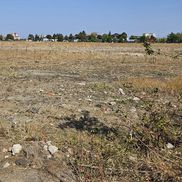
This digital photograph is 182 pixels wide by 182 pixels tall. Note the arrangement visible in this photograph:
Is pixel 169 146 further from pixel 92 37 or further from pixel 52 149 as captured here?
pixel 92 37

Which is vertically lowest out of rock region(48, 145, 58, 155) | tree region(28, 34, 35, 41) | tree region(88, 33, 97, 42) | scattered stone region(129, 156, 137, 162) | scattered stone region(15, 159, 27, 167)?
tree region(28, 34, 35, 41)

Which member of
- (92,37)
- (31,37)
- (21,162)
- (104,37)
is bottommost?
(31,37)

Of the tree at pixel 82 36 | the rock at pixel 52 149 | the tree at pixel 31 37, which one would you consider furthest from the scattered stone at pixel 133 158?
the tree at pixel 31 37

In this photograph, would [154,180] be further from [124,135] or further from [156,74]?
[156,74]

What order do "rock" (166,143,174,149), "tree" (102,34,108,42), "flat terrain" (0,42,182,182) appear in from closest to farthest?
"flat terrain" (0,42,182,182) < "rock" (166,143,174,149) < "tree" (102,34,108,42)

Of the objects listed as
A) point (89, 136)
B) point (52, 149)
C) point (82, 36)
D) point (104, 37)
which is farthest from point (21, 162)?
point (82, 36)

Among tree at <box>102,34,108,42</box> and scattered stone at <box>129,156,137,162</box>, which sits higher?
scattered stone at <box>129,156,137,162</box>

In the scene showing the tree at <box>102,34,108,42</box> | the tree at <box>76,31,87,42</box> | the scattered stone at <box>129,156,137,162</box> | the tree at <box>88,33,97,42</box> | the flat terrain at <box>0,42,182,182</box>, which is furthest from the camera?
the tree at <box>76,31,87,42</box>

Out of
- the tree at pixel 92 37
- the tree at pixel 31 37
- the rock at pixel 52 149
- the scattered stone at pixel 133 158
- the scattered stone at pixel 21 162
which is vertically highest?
the rock at pixel 52 149

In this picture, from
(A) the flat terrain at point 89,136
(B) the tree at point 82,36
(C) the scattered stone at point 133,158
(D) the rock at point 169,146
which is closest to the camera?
(A) the flat terrain at point 89,136

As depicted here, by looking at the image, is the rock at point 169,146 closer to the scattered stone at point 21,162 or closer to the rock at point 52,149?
the rock at point 52,149

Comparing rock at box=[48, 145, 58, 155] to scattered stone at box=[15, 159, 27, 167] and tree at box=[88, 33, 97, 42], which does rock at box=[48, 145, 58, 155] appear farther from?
tree at box=[88, 33, 97, 42]

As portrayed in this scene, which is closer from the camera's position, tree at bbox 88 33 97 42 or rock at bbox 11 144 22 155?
rock at bbox 11 144 22 155

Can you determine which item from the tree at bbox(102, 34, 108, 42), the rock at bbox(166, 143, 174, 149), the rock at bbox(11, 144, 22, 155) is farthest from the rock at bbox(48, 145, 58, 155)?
the tree at bbox(102, 34, 108, 42)
